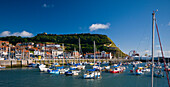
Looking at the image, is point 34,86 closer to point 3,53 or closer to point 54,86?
point 54,86

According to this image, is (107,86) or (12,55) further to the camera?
(12,55)

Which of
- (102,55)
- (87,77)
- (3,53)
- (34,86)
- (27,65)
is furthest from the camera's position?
(102,55)

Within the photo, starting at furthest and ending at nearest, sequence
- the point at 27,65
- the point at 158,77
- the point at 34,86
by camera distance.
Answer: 1. the point at 27,65
2. the point at 158,77
3. the point at 34,86

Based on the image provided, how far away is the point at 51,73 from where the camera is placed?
2373 inches

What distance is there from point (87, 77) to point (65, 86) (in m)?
11.6

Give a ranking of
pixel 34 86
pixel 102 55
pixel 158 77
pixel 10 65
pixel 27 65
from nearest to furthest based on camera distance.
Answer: pixel 34 86, pixel 158 77, pixel 10 65, pixel 27 65, pixel 102 55

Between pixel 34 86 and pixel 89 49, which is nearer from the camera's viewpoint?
pixel 34 86

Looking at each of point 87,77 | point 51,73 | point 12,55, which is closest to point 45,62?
point 12,55

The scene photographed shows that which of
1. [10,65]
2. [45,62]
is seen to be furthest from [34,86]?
[45,62]

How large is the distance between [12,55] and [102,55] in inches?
3418

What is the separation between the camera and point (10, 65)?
8431cm

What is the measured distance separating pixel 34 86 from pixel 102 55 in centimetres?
14249

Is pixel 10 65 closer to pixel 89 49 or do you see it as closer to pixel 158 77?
pixel 158 77

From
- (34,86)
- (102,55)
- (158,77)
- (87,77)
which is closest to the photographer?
(34,86)
